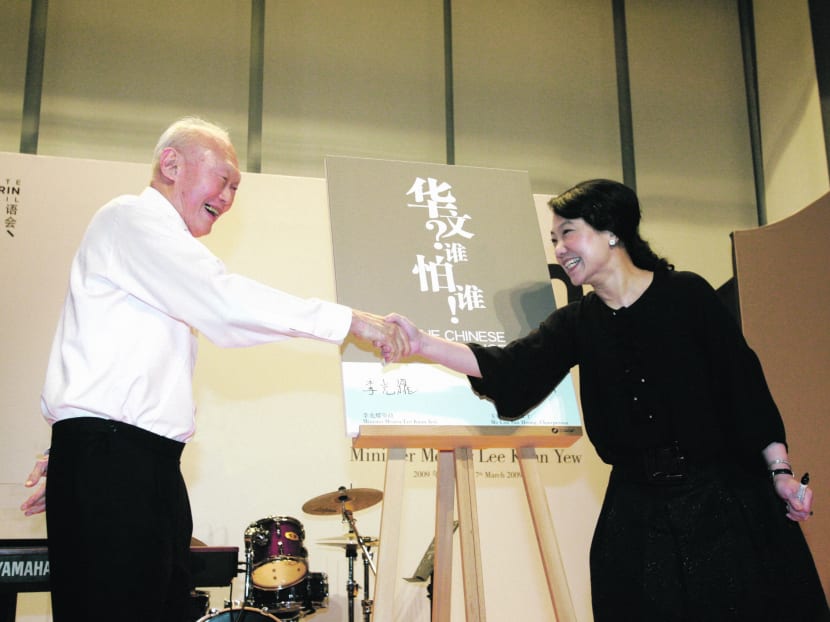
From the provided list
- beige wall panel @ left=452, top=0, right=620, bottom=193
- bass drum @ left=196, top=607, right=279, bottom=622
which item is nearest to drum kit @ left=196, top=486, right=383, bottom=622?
bass drum @ left=196, top=607, right=279, bottom=622

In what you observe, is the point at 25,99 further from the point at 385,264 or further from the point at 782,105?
the point at 782,105

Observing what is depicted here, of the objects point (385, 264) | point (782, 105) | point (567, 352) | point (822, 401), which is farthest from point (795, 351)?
point (782, 105)

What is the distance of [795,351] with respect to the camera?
3584mm

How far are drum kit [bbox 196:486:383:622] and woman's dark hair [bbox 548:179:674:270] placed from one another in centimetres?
202

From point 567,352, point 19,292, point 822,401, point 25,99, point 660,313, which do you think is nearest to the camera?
point 660,313

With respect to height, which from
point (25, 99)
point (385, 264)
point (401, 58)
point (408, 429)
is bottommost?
point (408, 429)

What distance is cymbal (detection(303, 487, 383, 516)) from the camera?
A: 3.90 m

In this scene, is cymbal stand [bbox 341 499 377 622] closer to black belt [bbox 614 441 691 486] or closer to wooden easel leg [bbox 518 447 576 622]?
→ wooden easel leg [bbox 518 447 576 622]

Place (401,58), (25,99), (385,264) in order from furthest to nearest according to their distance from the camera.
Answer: (401,58) < (25,99) < (385,264)

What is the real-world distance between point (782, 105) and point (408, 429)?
15.9ft

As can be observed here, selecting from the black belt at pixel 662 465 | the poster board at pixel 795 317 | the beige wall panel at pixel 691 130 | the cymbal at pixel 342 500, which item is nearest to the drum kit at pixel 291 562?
the cymbal at pixel 342 500

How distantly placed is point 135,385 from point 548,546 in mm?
1356

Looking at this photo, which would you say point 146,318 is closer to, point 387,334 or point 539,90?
point 387,334

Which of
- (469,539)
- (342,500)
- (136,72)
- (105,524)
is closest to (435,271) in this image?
(469,539)
